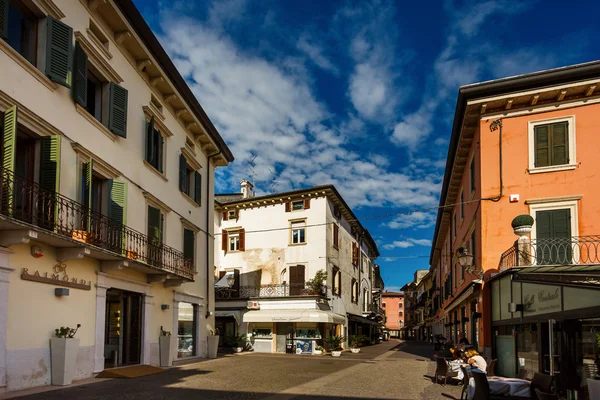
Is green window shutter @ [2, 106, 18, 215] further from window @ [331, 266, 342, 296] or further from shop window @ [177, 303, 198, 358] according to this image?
window @ [331, 266, 342, 296]

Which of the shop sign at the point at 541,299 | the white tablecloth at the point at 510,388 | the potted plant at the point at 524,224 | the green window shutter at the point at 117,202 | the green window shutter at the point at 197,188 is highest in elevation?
the green window shutter at the point at 197,188

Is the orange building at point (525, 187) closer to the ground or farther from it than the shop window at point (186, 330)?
farther from it

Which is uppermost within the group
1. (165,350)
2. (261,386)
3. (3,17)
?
(3,17)

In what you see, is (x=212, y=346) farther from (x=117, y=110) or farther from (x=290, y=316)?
(x=117, y=110)

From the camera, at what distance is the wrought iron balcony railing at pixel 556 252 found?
1420 cm

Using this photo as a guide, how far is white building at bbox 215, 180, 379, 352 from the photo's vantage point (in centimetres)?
3088

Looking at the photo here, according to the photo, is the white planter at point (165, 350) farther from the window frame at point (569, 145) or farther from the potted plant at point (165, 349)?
the window frame at point (569, 145)

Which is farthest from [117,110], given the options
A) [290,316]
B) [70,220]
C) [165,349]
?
[290,316]

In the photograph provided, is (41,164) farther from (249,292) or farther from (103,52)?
(249,292)

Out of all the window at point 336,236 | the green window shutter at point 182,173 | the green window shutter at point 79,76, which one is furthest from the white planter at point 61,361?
the window at point 336,236

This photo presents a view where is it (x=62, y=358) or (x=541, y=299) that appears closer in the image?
(x=62, y=358)

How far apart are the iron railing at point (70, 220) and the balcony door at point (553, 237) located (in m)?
11.9

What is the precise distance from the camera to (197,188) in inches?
902

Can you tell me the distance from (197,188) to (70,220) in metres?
11.0
